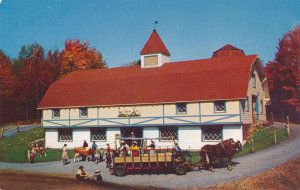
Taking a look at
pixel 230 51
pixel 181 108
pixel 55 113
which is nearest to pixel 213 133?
pixel 181 108

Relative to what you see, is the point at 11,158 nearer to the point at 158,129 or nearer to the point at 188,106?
the point at 158,129

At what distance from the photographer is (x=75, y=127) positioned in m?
27.2

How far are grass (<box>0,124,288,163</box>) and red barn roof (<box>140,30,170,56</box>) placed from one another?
36.6 feet

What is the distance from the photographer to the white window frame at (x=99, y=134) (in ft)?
88.5

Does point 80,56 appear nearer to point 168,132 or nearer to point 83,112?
point 83,112

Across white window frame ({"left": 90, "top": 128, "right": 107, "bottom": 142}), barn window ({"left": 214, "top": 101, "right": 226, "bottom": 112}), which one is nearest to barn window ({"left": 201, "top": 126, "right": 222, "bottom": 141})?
barn window ({"left": 214, "top": 101, "right": 226, "bottom": 112})

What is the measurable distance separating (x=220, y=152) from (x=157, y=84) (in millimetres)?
11033

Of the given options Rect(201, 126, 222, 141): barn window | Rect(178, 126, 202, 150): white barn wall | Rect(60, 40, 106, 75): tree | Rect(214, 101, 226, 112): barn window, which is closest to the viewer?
Rect(214, 101, 226, 112): barn window

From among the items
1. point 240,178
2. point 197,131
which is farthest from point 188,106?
point 240,178

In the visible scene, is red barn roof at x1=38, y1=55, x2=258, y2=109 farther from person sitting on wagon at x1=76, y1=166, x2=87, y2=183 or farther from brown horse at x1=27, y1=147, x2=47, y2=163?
person sitting on wagon at x1=76, y1=166, x2=87, y2=183

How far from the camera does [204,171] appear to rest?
17.2 m

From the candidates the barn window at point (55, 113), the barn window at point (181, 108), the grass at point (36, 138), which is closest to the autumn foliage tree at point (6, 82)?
the grass at point (36, 138)

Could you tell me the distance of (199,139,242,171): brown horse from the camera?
56.0 feet

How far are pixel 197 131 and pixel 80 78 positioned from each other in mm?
12145
